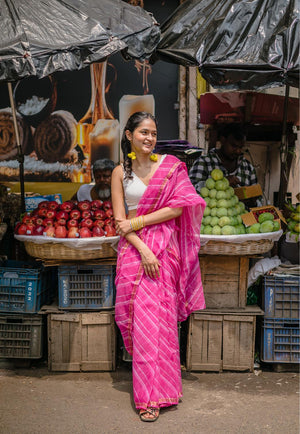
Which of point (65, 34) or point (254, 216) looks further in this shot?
point (254, 216)

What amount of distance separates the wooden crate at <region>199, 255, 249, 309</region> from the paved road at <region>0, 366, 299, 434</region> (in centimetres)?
69

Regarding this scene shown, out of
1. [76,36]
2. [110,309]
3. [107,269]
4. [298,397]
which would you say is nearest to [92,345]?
[110,309]

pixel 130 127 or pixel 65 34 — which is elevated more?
pixel 65 34

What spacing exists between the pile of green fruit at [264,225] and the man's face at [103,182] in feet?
7.62

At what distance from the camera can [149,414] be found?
11.8 feet

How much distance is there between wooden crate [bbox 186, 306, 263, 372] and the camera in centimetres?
455

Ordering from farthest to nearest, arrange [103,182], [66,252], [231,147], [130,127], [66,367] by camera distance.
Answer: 1. [103,182]
2. [231,147]
3. [66,367]
4. [66,252]
5. [130,127]

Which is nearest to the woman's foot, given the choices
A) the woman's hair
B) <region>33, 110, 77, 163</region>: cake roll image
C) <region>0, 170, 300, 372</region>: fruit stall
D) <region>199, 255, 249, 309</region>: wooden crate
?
<region>0, 170, 300, 372</region>: fruit stall

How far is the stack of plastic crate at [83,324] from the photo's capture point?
453cm

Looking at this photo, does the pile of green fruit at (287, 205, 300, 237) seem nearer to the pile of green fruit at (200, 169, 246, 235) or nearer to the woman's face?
the pile of green fruit at (200, 169, 246, 235)

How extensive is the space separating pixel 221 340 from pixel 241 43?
270cm

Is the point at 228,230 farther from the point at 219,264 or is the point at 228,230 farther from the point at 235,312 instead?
the point at 235,312

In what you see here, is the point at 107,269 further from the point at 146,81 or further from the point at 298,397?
the point at 146,81

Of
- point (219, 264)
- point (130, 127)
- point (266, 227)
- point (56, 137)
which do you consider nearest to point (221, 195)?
point (266, 227)
